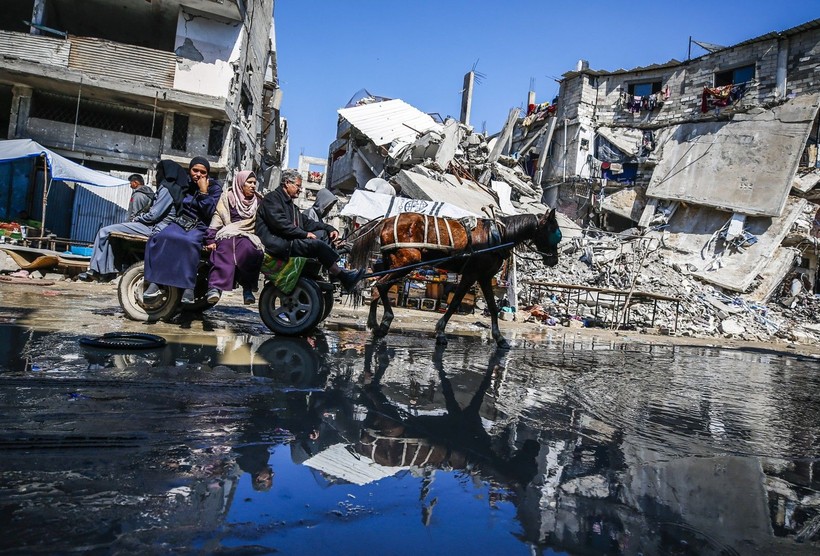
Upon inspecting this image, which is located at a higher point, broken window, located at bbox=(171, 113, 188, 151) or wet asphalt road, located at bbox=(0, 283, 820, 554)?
broken window, located at bbox=(171, 113, 188, 151)

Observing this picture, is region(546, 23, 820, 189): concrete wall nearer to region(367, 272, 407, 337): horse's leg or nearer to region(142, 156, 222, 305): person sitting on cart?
region(367, 272, 407, 337): horse's leg

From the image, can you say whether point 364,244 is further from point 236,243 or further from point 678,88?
point 678,88

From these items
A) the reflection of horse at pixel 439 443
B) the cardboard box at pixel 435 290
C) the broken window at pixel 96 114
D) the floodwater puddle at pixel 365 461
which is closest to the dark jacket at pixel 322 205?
the floodwater puddle at pixel 365 461

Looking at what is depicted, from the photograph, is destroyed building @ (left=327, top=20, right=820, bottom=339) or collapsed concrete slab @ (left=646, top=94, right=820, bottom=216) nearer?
destroyed building @ (left=327, top=20, right=820, bottom=339)

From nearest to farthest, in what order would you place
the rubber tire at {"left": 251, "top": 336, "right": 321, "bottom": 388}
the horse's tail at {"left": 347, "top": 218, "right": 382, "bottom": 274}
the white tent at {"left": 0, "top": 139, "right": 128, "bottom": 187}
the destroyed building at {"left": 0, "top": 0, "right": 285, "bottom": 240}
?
the rubber tire at {"left": 251, "top": 336, "right": 321, "bottom": 388} < the horse's tail at {"left": 347, "top": 218, "right": 382, "bottom": 274} < the white tent at {"left": 0, "top": 139, "right": 128, "bottom": 187} < the destroyed building at {"left": 0, "top": 0, "right": 285, "bottom": 240}

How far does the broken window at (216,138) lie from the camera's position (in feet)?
65.3

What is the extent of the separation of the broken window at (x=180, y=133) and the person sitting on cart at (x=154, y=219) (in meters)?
15.2

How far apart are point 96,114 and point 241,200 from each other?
17456mm

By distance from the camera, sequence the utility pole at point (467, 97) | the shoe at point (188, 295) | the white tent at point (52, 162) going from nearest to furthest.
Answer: the shoe at point (188, 295) → the white tent at point (52, 162) → the utility pole at point (467, 97)

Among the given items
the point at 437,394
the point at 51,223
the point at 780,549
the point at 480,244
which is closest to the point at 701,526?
the point at 780,549

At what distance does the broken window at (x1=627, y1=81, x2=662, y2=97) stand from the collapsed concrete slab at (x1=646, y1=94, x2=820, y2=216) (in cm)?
406

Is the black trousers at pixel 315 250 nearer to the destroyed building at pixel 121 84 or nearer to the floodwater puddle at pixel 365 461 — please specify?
the floodwater puddle at pixel 365 461

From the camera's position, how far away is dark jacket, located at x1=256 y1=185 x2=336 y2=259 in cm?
573

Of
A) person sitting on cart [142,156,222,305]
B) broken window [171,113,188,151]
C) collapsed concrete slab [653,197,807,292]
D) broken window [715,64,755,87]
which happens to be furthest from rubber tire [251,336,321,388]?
broken window [715,64,755,87]
